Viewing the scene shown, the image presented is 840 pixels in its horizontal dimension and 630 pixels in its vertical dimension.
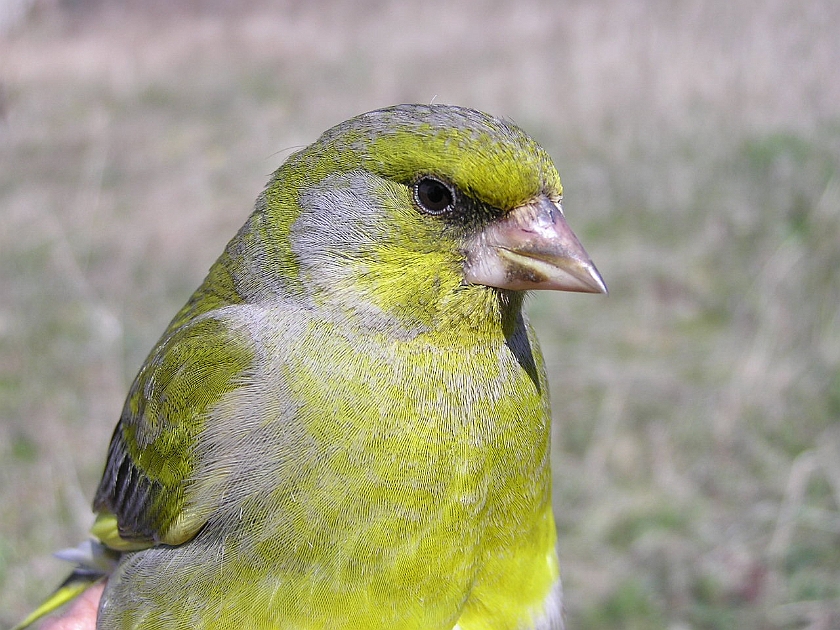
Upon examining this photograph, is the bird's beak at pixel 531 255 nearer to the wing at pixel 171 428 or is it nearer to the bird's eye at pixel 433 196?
the bird's eye at pixel 433 196

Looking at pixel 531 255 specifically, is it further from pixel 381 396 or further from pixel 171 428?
pixel 171 428

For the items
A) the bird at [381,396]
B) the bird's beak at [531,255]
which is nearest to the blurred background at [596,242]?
the bird at [381,396]

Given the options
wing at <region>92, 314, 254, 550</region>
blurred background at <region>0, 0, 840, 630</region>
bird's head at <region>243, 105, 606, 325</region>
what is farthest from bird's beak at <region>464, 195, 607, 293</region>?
blurred background at <region>0, 0, 840, 630</region>

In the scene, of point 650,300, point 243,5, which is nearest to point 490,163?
point 650,300

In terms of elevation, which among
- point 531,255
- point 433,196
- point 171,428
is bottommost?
point 171,428

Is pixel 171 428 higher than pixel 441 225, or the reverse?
pixel 441 225

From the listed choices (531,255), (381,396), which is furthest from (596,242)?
(381,396)
